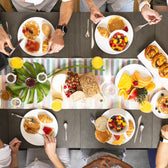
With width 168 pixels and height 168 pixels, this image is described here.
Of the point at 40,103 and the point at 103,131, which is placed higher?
the point at 40,103

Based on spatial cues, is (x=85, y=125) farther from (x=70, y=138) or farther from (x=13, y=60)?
(x=13, y=60)

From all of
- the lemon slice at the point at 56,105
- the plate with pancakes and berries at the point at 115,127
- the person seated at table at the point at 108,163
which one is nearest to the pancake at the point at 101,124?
the plate with pancakes and berries at the point at 115,127

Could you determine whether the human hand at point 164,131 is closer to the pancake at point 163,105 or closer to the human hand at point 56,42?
the pancake at point 163,105

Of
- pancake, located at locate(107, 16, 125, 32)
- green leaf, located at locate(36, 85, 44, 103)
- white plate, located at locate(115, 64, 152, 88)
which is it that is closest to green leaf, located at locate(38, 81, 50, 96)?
green leaf, located at locate(36, 85, 44, 103)

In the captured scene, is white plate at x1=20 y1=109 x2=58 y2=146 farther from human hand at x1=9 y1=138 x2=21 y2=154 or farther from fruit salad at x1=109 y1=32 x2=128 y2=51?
fruit salad at x1=109 y1=32 x2=128 y2=51

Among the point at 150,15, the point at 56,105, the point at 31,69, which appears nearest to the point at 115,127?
the point at 56,105

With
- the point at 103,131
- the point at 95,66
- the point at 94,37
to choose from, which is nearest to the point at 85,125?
the point at 103,131
